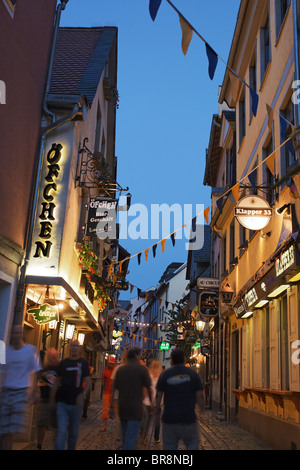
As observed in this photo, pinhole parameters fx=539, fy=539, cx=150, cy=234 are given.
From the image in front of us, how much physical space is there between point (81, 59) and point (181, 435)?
46.8 ft

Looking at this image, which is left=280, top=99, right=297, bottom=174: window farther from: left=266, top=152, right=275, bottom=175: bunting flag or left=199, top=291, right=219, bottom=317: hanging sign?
left=199, top=291, right=219, bottom=317: hanging sign

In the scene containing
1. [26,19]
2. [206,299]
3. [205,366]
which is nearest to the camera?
[26,19]

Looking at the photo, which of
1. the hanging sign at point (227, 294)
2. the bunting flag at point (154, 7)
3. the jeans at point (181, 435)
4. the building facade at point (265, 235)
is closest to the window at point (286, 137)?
the building facade at point (265, 235)

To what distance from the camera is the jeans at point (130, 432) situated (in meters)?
6.98

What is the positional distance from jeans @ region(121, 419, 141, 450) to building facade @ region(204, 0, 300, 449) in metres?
3.56

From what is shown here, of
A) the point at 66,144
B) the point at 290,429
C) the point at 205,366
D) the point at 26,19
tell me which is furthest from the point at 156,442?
the point at 205,366

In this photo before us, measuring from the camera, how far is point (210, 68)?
9.03 metres

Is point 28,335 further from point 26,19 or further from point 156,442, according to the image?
point 26,19

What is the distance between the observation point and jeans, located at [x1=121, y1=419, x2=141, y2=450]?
6980 millimetres

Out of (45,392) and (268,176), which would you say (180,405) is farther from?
(268,176)

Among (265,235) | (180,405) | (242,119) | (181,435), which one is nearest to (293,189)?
(265,235)

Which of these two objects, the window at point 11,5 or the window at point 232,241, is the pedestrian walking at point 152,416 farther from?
the window at point 232,241

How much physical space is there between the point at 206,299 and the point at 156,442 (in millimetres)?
11174

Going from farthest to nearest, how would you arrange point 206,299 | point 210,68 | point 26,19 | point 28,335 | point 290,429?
point 206,299 < point 28,335 < point 26,19 < point 290,429 < point 210,68
